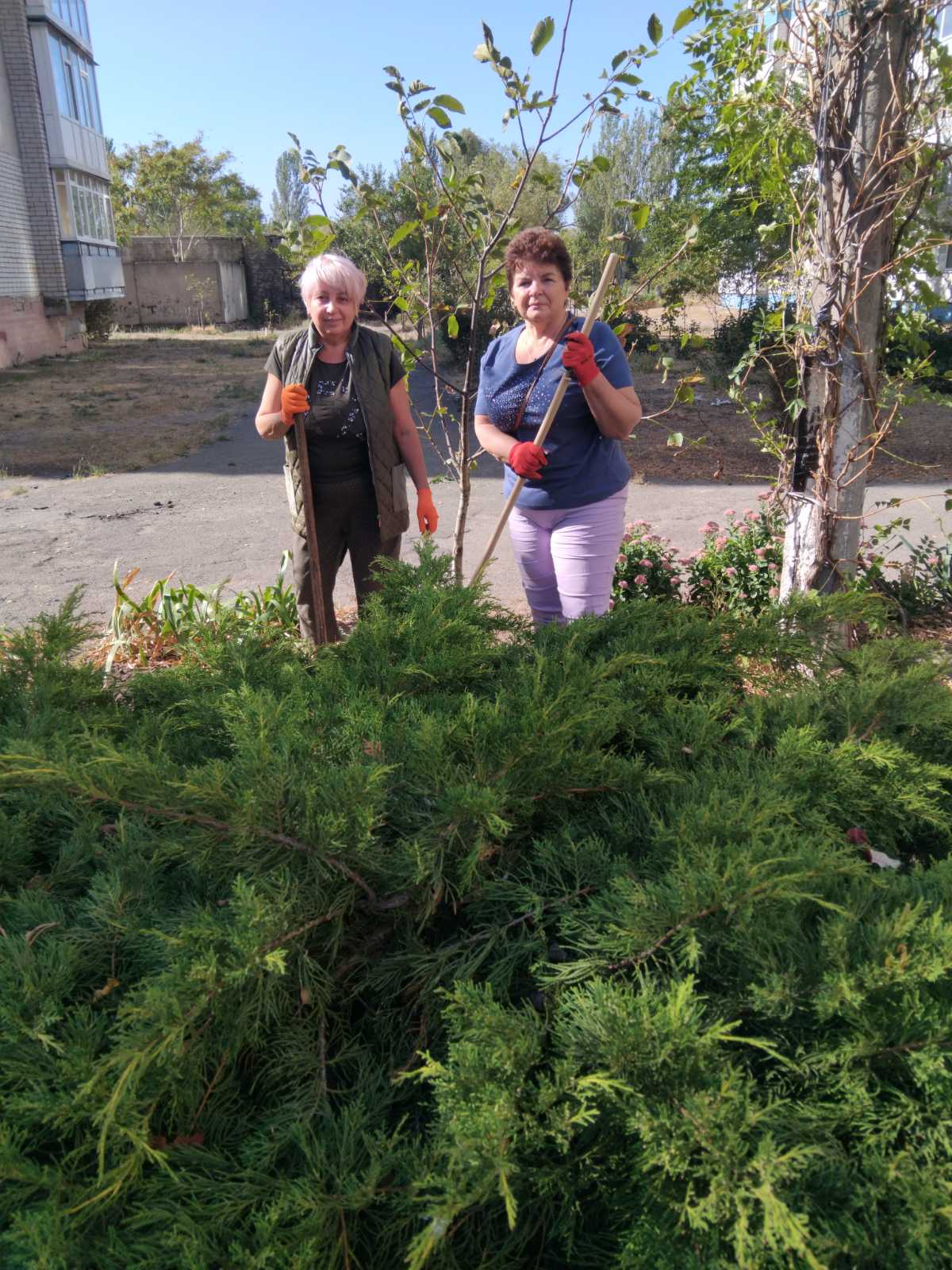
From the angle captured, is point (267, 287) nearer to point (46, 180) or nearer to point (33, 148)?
point (46, 180)

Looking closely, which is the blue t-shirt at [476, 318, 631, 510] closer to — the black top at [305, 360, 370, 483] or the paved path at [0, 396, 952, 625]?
the black top at [305, 360, 370, 483]

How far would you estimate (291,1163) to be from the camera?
1082 millimetres

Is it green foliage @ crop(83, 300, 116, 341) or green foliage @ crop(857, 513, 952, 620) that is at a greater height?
green foliage @ crop(83, 300, 116, 341)

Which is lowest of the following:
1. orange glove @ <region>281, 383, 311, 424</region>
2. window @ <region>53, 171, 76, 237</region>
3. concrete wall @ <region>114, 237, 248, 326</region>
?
orange glove @ <region>281, 383, 311, 424</region>

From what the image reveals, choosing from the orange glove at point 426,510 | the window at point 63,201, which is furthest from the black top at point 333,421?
the window at point 63,201

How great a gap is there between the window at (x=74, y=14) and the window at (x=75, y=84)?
20.8 inches

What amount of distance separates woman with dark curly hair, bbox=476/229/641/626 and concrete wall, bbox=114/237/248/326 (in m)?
36.8

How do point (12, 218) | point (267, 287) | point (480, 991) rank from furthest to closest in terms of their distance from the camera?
1. point (267, 287)
2. point (12, 218)
3. point (480, 991)

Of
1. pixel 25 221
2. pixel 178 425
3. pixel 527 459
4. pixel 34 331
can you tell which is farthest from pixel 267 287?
pixel 527 459

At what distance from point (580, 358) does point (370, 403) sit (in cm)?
97

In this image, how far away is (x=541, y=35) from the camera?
110 inches

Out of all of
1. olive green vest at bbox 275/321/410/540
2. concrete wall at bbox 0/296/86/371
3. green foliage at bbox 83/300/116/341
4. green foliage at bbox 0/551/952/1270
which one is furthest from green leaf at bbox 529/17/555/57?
green foliage at bbox 83/300/116/341

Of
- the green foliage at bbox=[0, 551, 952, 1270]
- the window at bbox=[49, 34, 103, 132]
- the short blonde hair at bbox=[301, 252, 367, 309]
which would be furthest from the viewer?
the window at bbox=[49, 34, 103, 132]

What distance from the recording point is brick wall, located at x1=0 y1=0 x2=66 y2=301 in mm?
21266
